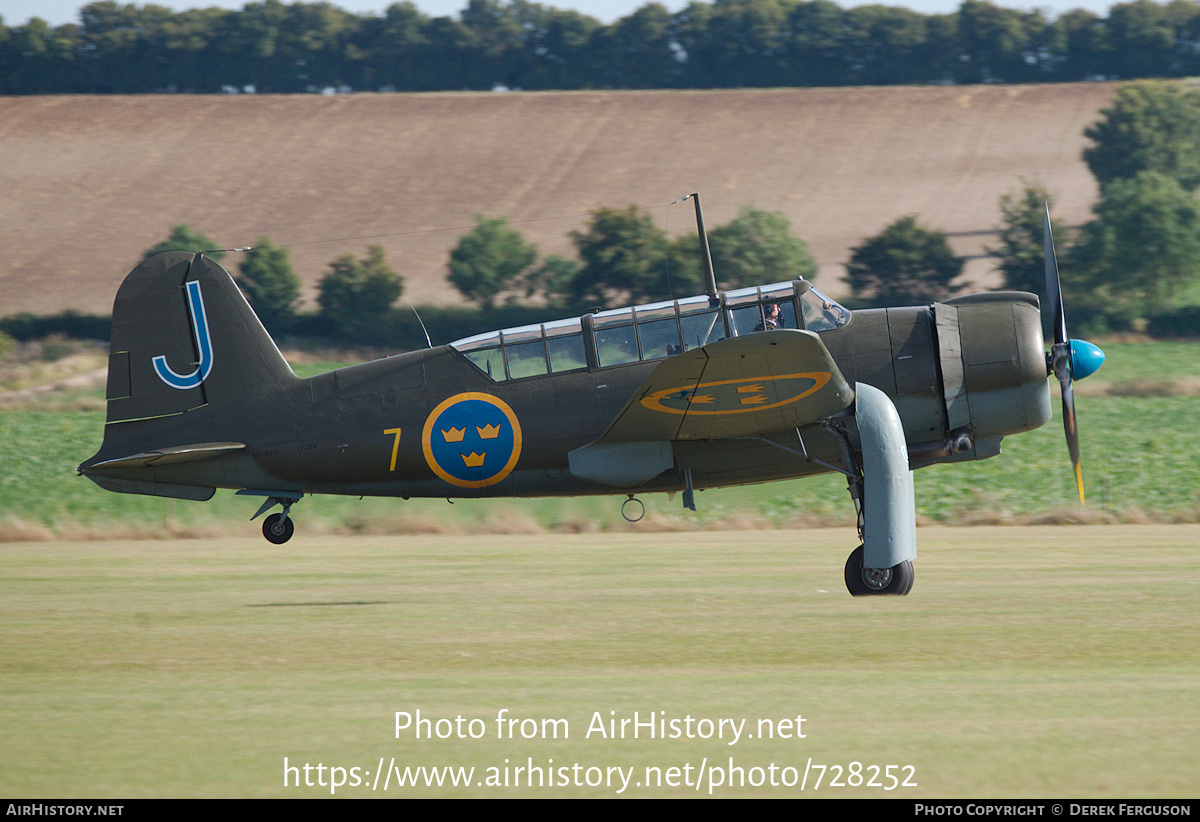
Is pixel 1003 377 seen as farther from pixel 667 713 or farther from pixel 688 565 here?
pixel 667 713

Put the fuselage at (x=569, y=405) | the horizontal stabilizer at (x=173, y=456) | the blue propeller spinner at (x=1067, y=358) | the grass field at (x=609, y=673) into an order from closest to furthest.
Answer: the grass field at (x=609, y=673), the fuselage at (x=569, y=405), the blue propeller spinner at (x=1067, y=358), the horizontal stabilizer at (x=173, y=456)

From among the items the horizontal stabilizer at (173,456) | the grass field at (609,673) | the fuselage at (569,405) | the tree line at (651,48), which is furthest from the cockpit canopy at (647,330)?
the tree line at (651,48)

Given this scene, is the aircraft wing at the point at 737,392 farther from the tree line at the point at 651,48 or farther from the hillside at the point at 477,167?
the tree line at the point at 651,48

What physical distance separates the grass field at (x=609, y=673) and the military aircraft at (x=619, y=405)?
47.7 inches

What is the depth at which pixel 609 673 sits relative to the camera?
27.9 feet

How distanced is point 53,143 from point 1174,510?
57853 mm

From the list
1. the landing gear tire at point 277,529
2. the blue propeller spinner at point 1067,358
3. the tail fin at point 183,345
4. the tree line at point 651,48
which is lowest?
the landing gear tire at point 277,529

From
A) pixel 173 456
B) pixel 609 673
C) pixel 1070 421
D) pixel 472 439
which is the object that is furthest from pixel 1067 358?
pixel 173 456

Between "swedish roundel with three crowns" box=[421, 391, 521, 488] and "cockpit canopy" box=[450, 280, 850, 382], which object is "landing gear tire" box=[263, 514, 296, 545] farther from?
"cockpit canopy" box=[450, 280, 850, 382]

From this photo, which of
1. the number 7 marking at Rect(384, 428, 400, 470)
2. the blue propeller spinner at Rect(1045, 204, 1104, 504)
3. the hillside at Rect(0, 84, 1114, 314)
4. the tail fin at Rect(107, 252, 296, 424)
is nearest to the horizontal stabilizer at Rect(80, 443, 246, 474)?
the tail fin at Rect(107, 252, 296, 424)

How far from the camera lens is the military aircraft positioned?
1123 cm

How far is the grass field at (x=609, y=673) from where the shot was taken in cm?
609

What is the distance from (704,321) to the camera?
1186cm

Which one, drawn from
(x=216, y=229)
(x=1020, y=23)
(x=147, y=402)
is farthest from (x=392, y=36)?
(x=147, y=402)
